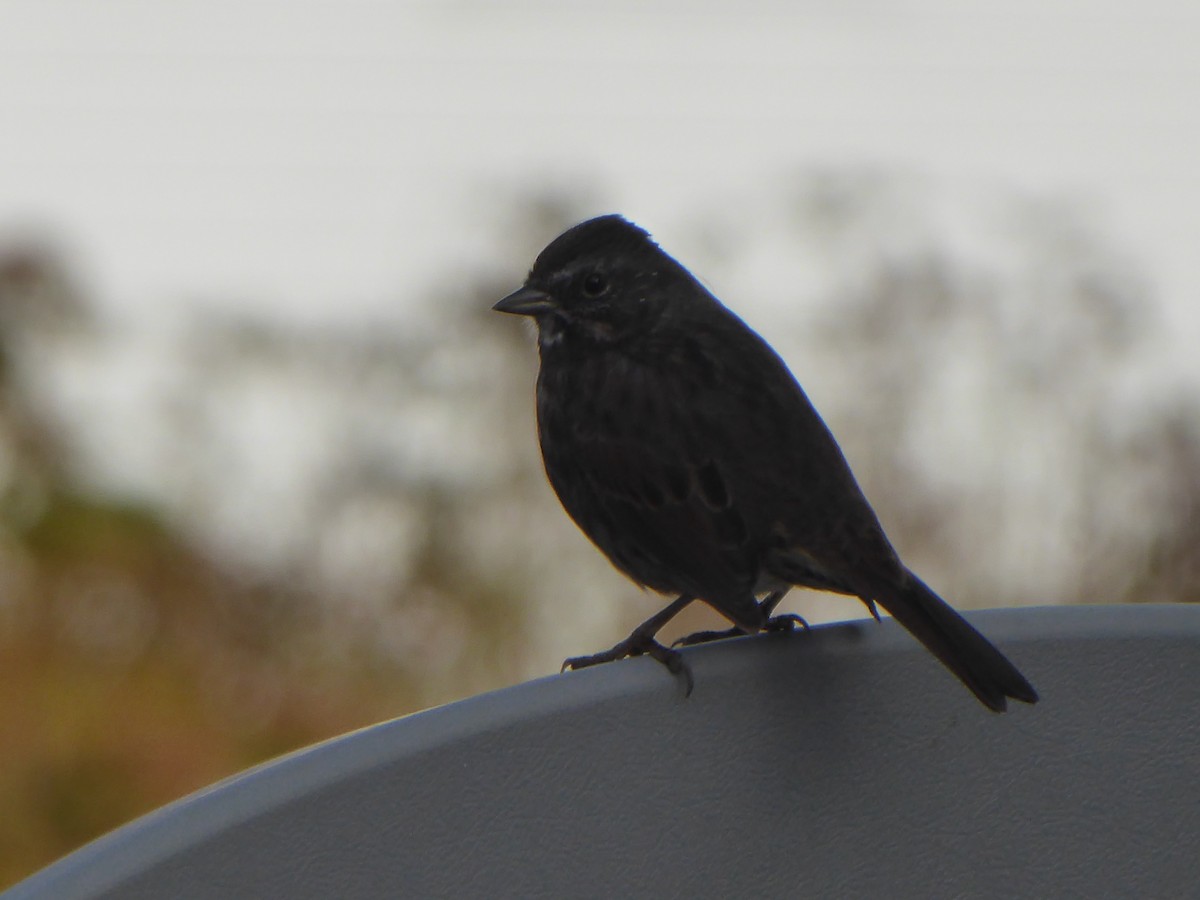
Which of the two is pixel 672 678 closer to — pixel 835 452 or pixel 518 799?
pixel 518 799

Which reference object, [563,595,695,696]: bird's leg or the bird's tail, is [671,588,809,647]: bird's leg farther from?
the bird's tail

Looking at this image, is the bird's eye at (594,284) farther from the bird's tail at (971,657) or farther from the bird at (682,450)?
the bird's tail at (971,657)

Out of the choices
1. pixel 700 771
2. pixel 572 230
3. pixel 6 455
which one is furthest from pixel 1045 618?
pixel 6 455

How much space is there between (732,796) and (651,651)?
0.39 meters

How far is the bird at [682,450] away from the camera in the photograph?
306 cm

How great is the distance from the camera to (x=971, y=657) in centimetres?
221

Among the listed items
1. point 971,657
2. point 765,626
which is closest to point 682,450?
point 765,626

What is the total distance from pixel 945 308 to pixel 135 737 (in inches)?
136

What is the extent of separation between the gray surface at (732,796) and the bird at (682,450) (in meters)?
0.47

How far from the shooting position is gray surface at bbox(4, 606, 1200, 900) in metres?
2.07

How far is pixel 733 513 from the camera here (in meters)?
3.14

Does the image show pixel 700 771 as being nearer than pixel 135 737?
Yes

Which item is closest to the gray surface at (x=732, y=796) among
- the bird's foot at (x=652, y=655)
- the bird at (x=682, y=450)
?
the bird's foot at (x=652, y=655)

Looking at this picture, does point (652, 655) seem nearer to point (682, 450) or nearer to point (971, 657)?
point (971, 657)
